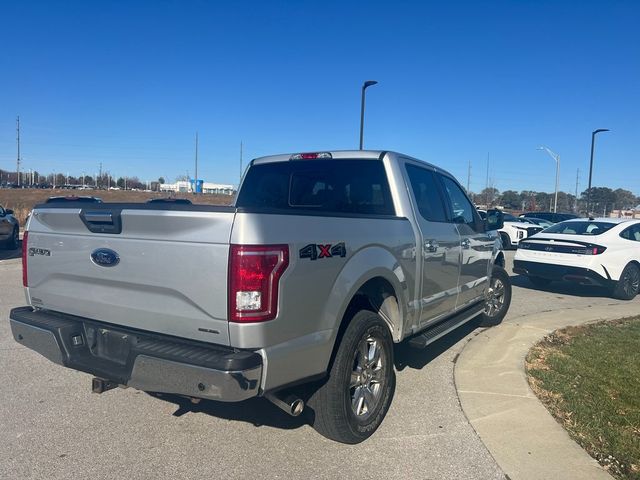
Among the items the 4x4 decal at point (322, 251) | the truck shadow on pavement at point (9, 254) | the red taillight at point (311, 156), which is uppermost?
the red taillight at point (311, 156)

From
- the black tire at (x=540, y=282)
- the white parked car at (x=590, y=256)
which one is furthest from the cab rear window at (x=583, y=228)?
the black tire at (x=540, y=282)

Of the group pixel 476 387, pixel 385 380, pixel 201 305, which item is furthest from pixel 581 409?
pixel 201 305

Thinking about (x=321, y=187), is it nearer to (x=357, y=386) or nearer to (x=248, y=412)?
(x=357, y=386)

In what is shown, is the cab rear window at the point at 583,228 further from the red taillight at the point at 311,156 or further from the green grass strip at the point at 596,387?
the red taillight at the point at 311,156

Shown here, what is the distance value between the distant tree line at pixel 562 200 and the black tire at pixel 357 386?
70628mm

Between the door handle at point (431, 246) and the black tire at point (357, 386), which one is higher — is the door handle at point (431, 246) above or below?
above

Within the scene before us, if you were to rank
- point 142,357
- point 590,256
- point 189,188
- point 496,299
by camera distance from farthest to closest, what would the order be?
point 189,188 → point 590,256 → point 496,299 → point 142,357

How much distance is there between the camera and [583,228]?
10258 millimetres

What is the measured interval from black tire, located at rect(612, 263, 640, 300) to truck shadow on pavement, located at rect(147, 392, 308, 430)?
8.15m

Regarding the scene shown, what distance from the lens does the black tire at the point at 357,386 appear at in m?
3.32

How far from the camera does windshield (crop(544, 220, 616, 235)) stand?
32.7 ft

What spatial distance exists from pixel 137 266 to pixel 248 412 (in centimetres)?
167

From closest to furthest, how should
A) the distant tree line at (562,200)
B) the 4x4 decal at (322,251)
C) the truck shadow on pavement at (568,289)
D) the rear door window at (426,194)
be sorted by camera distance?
the 4x4 decal at (322,251), the rear door window at (426,194), the truck shadow on pavement at (568,289), the distant tree line at (562,200)

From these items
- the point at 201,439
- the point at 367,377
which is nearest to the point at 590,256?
the point at 367,377
